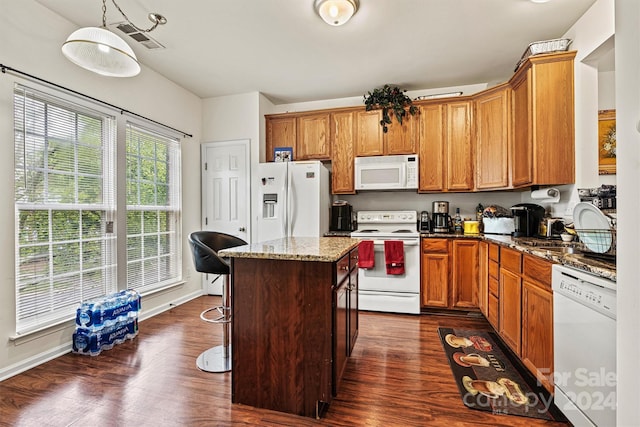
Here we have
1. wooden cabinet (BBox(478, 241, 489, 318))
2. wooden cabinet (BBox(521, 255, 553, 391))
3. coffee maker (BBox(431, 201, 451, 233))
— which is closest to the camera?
wooden cabinet (BBox(521, 255, 553, 391))

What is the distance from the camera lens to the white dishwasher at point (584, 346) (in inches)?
47.6

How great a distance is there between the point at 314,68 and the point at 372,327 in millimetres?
2855

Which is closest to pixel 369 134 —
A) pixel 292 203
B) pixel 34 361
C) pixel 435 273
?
pixel 292 203

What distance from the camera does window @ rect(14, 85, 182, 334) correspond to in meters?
2.20

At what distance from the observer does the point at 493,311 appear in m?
2.67

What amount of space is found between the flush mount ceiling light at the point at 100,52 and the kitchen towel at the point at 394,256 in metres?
2.75

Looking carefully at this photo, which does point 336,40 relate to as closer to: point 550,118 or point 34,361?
point 550,118

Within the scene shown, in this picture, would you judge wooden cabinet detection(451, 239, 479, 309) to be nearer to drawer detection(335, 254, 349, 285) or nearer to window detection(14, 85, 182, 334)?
drawer detection(335, 254, 349, 285)

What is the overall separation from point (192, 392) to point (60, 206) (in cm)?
186

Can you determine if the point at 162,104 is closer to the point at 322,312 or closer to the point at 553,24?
the point at 322,312

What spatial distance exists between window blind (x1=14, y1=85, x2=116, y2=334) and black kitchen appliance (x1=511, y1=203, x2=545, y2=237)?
12.8ft

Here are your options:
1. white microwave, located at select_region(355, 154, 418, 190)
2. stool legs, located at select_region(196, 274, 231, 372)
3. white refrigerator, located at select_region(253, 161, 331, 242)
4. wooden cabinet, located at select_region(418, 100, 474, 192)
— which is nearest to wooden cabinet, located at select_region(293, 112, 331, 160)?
white refrigerator, located at select_region(253, 161, 331, 242)

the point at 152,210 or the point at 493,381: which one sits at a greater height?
the point at 152,210

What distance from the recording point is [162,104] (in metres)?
3.46
